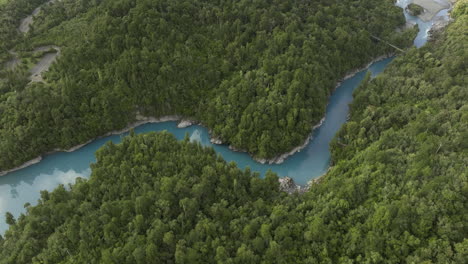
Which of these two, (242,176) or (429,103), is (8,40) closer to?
(242,176)

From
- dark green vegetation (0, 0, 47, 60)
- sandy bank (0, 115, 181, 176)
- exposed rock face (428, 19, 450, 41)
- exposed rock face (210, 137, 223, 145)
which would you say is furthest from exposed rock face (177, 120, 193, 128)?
exposed rock face (428, 19, 450, 41)

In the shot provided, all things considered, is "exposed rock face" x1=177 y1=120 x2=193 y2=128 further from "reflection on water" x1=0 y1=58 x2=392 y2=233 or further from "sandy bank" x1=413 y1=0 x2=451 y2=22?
"sandy bank" x1=413 y1=0 x2=451 y2=22

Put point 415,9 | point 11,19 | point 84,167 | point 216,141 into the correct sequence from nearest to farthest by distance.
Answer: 1. point 84,167
2. point 216,141
3. point 11,19
4. point 415,9

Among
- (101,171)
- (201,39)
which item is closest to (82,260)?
(101,171)

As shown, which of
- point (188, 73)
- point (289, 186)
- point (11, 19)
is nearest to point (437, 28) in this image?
point (289, 186)

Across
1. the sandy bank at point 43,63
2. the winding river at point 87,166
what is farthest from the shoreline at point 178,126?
the sandy bank at point 43,63

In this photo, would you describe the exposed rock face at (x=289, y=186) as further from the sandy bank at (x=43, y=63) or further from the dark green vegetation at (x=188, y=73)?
the sandy bank at (x=43, y=63)

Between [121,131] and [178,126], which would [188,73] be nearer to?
[178,126]
